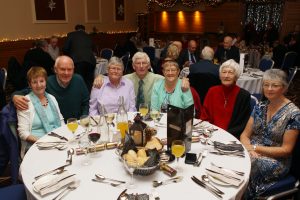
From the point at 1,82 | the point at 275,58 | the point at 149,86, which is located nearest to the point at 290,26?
the point at 275,58

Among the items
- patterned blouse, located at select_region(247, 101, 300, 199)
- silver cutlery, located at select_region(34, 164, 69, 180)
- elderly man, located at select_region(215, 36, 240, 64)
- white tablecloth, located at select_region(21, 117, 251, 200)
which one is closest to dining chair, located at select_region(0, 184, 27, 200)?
white tablecloth, located at select_region(21, 117, 251, 200)

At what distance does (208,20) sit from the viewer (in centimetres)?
1266

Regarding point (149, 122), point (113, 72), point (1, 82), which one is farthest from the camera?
point (1, 82)

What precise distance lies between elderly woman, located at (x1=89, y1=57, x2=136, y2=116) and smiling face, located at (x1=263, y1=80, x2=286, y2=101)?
4.78ft

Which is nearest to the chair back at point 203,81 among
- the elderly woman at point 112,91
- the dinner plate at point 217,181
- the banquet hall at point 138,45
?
the banquet hall at point 138,45

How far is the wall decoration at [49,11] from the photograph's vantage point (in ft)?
28.1

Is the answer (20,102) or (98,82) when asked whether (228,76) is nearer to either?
(98,82)

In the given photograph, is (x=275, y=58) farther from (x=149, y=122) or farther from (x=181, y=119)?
(x=181, y=119)

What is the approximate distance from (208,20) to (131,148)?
11.9m

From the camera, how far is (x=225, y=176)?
160cm

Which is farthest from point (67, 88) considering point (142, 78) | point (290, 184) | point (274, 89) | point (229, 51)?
point (229, 51)

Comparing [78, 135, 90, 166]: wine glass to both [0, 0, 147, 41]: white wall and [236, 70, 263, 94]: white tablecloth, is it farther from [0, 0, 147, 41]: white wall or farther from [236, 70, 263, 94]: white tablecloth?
[0, 0, 147, 41]: white wall

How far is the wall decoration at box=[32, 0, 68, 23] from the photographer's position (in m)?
8.58

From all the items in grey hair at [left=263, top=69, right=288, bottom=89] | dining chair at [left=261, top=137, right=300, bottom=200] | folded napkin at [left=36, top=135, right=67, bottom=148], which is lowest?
dining chair at [left=261, top=137, right=300, bottom=200]
